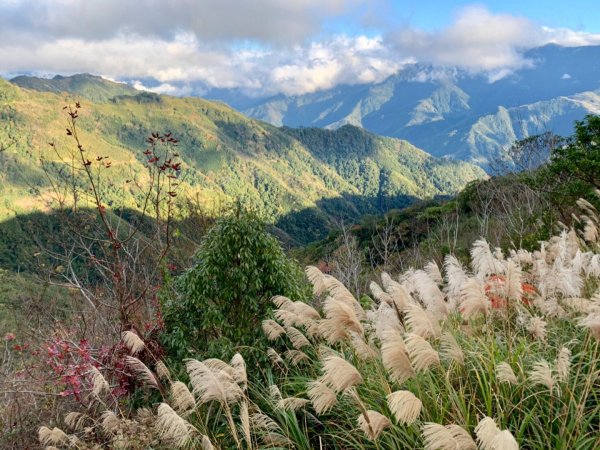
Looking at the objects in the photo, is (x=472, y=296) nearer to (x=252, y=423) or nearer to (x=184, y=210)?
(x=252, y=423)

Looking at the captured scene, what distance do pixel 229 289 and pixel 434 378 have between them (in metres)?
3.08

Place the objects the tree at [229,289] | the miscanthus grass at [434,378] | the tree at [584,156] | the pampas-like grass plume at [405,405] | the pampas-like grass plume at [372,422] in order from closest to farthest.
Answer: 1. the pampas-like grass plume at [405,405]
2. the pampas-like grass plume at [372,422]
3. the miscanthus grass at [434,378]
4. the tree at [229,289]
5. the tree at [584,156]

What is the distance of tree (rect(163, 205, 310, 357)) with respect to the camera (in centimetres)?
575

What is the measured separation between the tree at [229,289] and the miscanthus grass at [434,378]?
1.03 metres

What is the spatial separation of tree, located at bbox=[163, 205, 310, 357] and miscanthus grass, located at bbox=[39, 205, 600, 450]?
1.03m

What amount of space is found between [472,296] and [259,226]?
3.36m

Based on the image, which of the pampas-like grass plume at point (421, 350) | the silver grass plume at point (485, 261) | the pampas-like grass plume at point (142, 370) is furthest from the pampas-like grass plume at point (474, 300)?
the pampas-like grass plume at point (142, 370)

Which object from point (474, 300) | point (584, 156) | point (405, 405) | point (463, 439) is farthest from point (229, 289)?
point (584, 156)

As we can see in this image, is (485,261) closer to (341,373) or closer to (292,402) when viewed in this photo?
(292,402)

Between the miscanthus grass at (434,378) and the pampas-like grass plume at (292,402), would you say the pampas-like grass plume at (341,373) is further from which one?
the pampas-like grass plume at (292,402)

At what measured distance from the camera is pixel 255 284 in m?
5.83

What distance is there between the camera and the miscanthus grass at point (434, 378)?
261cm

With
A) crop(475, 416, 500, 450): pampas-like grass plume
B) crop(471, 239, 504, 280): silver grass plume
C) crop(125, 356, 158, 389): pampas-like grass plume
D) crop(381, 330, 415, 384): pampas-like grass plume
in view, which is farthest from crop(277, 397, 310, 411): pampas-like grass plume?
crop(471, 239, 504, 280): silver grass plume

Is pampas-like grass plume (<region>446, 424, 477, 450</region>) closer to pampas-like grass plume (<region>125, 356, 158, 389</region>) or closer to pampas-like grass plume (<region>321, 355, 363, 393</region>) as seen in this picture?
pampas-like grass plume (<region>321, 355, 363, 393</region>)
